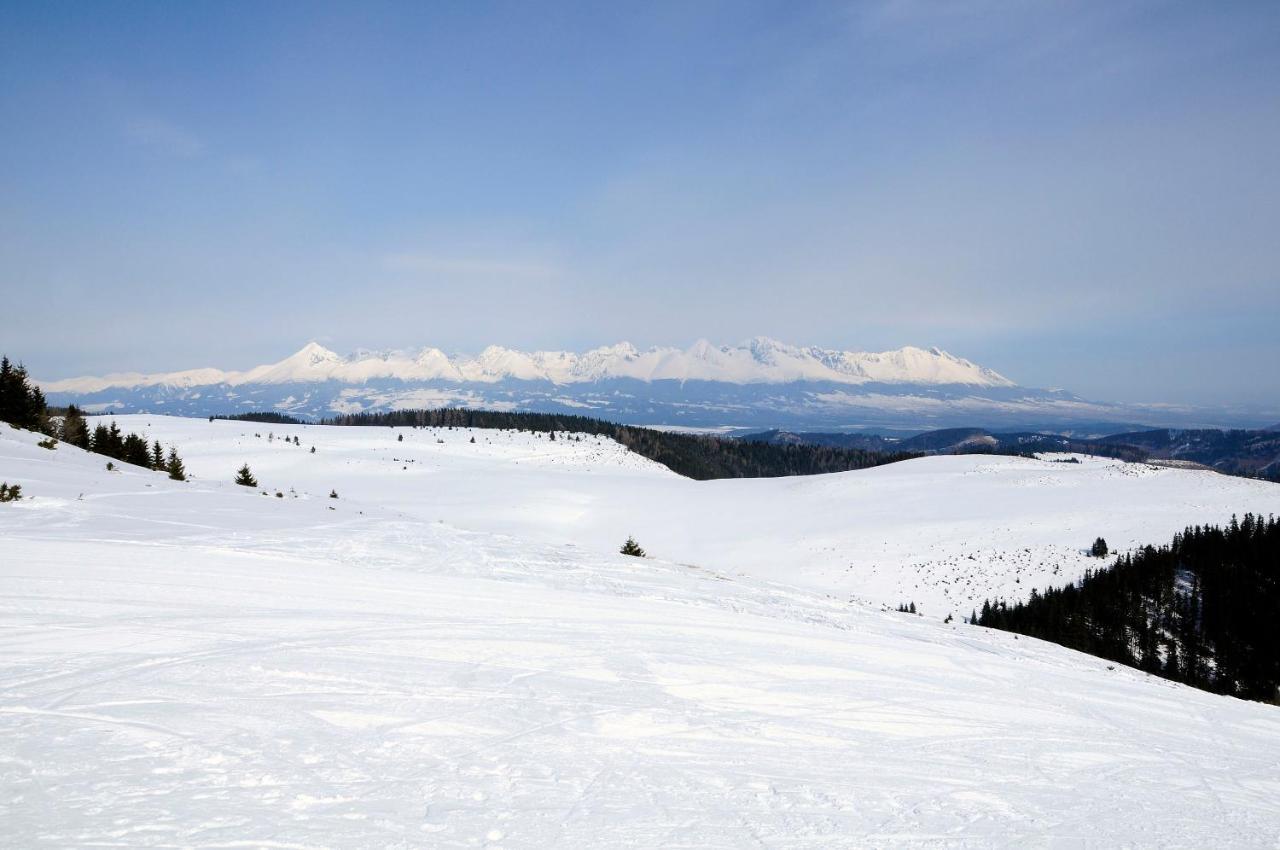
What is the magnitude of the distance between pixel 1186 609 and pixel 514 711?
61.4 m

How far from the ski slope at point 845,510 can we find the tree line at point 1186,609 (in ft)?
7.72

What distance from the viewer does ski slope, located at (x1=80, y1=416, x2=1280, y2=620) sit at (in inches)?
1741

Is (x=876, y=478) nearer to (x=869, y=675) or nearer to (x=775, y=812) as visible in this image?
(x=869, y=675)

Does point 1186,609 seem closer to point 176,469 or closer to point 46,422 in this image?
point 176,469

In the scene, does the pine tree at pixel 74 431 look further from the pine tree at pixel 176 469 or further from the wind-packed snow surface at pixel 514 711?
the wind-packed snow surface at pixel 514 711

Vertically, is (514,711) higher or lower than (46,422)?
lower

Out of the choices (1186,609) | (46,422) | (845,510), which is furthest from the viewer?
(845,510)

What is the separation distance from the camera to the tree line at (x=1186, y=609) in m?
39.0

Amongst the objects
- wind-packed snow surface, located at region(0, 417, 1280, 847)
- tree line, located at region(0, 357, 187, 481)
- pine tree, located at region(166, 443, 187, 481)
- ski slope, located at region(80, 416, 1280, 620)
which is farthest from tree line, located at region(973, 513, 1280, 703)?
tree line, located at region(0, 357, 187, 481)

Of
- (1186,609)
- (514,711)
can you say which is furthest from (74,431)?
(1186,609)

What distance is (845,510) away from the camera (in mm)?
58750

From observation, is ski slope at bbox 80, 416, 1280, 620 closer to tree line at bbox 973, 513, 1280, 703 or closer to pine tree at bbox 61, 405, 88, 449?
tree line at bbox 973, 513, 1280, 703

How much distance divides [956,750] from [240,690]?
21.2ft

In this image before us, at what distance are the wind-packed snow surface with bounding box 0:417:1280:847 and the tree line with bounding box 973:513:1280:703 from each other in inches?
1240
